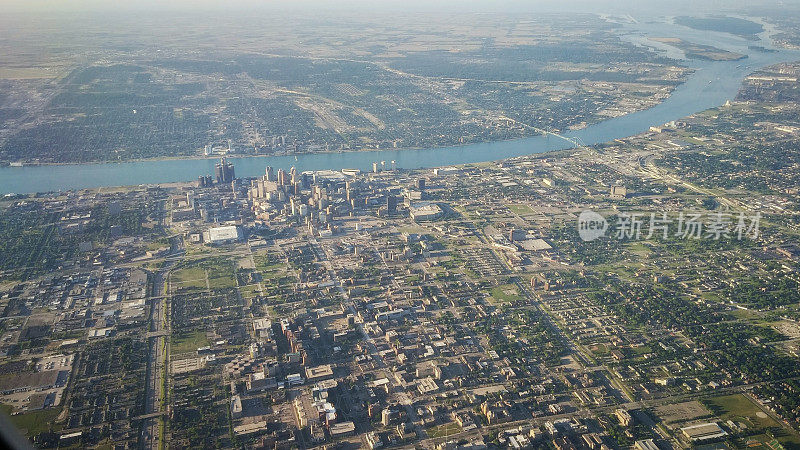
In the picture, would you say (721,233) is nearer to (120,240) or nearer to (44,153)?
(120,240)

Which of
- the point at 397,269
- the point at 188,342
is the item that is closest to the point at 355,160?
the point at 397,269

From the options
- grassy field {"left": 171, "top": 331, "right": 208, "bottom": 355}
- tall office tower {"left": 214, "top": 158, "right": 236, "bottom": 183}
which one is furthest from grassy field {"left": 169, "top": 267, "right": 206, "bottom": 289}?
tall office tower {"left": 214, "top": 158, "right": 236, "bottom": 183}

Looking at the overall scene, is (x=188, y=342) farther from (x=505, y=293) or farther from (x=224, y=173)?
(x=224, y=173)

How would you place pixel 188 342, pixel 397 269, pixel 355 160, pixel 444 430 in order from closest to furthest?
1. pixel 444 430
2. pixel 188 342
3. pixel 397 269
4. pixel 355 160

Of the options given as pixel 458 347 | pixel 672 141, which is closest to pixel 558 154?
pixel 672 141

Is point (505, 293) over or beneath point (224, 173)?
beneath

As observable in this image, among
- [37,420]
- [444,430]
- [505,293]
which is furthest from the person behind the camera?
[505,293]

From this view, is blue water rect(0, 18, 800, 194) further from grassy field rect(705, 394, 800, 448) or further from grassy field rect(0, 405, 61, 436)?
grassy field rect(705, 394, 800, 448)
